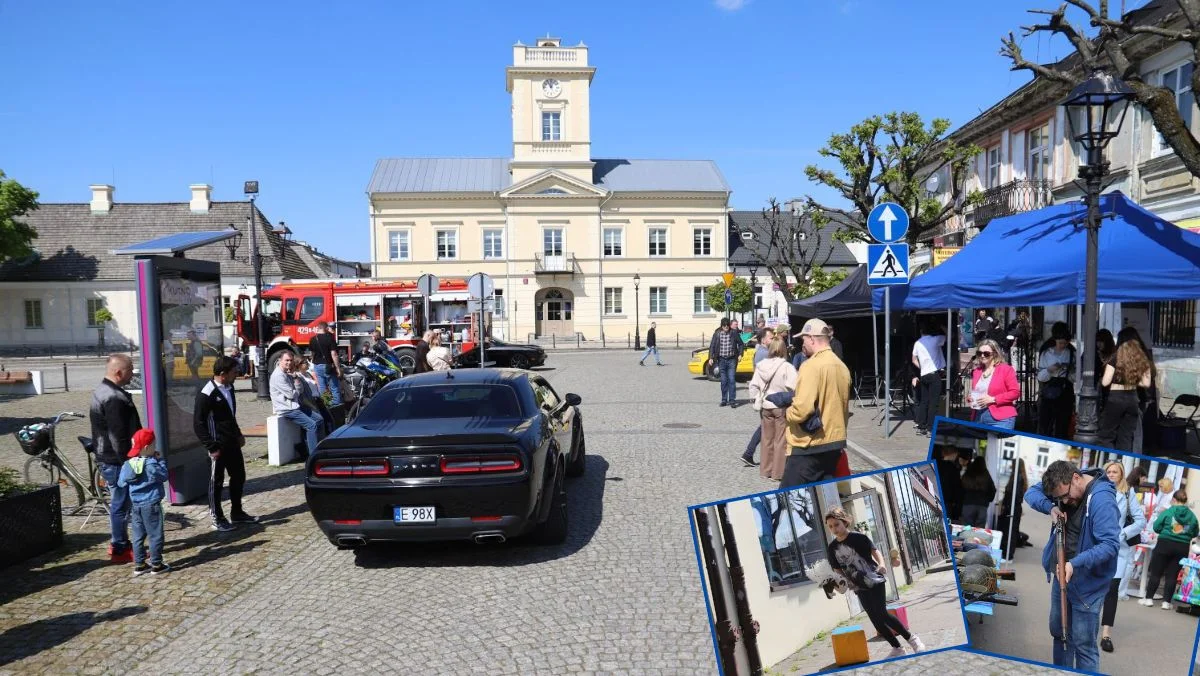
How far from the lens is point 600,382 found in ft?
75.5

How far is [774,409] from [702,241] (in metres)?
49.3

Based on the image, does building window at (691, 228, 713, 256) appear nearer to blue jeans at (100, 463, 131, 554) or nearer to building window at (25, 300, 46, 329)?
building window at (25, 300, 46, 329)

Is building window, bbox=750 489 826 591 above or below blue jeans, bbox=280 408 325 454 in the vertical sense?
above

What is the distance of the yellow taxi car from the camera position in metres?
20.6

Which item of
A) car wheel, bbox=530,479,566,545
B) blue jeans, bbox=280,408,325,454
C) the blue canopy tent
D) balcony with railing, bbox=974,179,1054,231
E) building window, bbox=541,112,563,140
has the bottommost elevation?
car wheel, bbox=530,479,566,545

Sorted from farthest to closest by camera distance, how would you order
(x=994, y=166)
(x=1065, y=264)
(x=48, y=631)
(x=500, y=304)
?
(x=500, y=304) → (x=994, y=166) → (x=1065, y=264) → (x=48, y=631)

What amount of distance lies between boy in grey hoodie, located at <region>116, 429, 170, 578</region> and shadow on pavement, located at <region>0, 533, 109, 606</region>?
1.60 ft

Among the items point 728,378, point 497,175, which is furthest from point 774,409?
point 497,175

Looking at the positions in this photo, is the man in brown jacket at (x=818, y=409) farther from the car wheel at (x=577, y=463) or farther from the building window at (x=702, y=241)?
the building window at (x=702, y=241)

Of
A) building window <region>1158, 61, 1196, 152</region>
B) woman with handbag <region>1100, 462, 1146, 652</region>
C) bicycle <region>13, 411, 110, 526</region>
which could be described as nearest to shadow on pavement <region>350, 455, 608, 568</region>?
bicycle <region>13, 411, 110, 526</region>

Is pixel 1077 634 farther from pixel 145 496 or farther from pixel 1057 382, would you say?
pixel 1057 382

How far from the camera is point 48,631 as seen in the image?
507 cm

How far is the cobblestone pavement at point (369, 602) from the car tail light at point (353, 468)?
30.6 inches

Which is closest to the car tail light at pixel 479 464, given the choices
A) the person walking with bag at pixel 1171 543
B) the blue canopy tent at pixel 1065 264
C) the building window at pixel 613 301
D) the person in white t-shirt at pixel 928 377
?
the person walking with bag at pixel 1171 543
